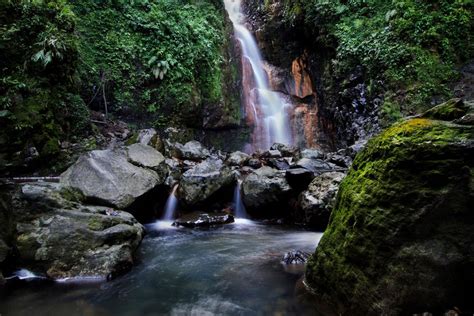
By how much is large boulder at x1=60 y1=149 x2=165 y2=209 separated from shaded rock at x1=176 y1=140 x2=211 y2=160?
401 cm

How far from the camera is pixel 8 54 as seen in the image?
294 inches

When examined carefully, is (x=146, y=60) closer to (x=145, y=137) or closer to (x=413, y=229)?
(x=145, y=137)

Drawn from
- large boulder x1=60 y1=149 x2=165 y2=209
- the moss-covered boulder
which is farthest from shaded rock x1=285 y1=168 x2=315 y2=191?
the moss-covered boulder

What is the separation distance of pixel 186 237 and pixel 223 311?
3259mm

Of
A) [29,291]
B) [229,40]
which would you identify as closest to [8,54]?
[29,291]

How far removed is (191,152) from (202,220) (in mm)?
4534

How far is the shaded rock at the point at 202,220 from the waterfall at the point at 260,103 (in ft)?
25.1

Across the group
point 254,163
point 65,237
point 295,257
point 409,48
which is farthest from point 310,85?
point 65,237

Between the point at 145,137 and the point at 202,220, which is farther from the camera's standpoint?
the point at 145,137

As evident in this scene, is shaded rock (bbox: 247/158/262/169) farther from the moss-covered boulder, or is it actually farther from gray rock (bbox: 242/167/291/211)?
the moss-covered boulder

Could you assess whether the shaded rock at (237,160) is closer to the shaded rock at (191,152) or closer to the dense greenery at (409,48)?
the shaded rock at (191,152)

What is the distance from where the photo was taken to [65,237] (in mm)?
4684

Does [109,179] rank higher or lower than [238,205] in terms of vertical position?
higher

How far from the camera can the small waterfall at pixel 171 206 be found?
8.15 metres
